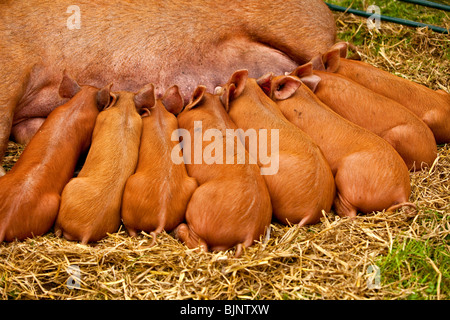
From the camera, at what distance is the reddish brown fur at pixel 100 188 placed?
102 inches

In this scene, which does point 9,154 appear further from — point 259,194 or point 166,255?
point 259,194

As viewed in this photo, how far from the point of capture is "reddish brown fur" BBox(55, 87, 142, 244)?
2580mm

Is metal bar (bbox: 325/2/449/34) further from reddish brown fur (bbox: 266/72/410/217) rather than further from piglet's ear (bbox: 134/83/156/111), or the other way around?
piglet's ear (bbox: 134/83/156/111)

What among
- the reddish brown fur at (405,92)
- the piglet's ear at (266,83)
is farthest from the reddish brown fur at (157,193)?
the reddish brown fur at (405,92)

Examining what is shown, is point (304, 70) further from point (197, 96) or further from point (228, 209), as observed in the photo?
point (228, 209)

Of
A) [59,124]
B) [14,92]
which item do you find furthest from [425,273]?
[14,92]

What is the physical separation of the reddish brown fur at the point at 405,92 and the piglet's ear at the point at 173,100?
1141mm

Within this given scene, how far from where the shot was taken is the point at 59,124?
2973 millimetres

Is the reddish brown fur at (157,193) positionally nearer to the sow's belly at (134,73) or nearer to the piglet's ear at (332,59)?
the sow's belly at (134,73)

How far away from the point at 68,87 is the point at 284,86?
1.36 metres

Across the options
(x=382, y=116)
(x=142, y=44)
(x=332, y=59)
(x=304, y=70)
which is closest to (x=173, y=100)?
(x=142, y=44)

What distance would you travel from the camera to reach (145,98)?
3174 mm

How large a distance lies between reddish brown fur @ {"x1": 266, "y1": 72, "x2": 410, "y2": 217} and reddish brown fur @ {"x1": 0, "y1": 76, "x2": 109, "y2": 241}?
1353mm
